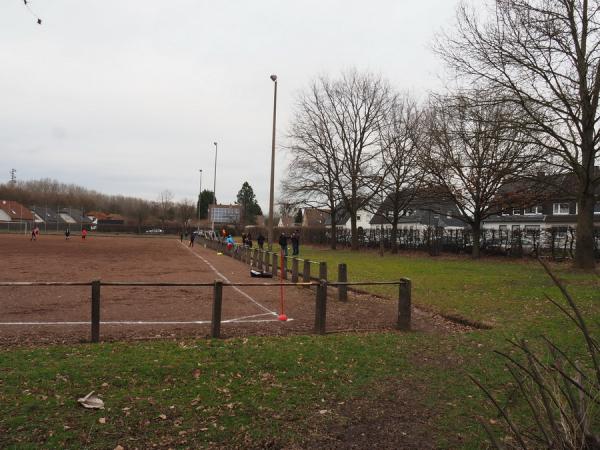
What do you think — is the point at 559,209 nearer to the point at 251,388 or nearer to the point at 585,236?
the point at 585,236

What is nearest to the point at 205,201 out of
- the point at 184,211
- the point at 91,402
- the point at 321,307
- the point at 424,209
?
the point at 184,211

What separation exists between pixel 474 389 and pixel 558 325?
12.9 feet

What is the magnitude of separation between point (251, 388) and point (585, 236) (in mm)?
17036

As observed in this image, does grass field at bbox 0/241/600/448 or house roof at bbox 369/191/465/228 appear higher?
house roof at bbox 369/191/465/228

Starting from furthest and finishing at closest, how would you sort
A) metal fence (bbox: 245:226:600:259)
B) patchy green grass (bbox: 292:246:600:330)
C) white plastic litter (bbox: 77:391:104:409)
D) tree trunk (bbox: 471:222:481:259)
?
1. tree trunk (bbox: 471:222:481:259)
2. metal fence (bbox: 245:226:600:259)
3. patchy green grass (bbox: 292:246:600:330)
4. white plastic litter (bbox: 77:391:104:409)

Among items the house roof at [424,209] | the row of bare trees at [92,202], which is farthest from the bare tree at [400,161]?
the row of bare trees at [92,202]

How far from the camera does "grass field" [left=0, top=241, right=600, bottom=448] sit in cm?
457

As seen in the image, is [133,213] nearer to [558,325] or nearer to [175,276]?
[175,276]

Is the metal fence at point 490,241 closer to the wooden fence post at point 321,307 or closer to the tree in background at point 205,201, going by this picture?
the wooden fence post at point 321,307

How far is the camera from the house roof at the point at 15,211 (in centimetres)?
10356

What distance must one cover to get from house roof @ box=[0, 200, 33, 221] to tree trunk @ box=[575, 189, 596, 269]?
10967cm

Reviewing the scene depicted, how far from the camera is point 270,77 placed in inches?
893

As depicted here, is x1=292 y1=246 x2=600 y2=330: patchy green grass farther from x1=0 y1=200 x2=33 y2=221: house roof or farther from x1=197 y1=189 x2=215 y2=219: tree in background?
x1=197 y1=189 x2=215 y2=219: tree in background

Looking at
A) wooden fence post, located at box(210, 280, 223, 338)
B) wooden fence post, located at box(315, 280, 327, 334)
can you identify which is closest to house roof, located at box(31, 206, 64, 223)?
wooden fence post, located at box(210, 280, 223, 338)
